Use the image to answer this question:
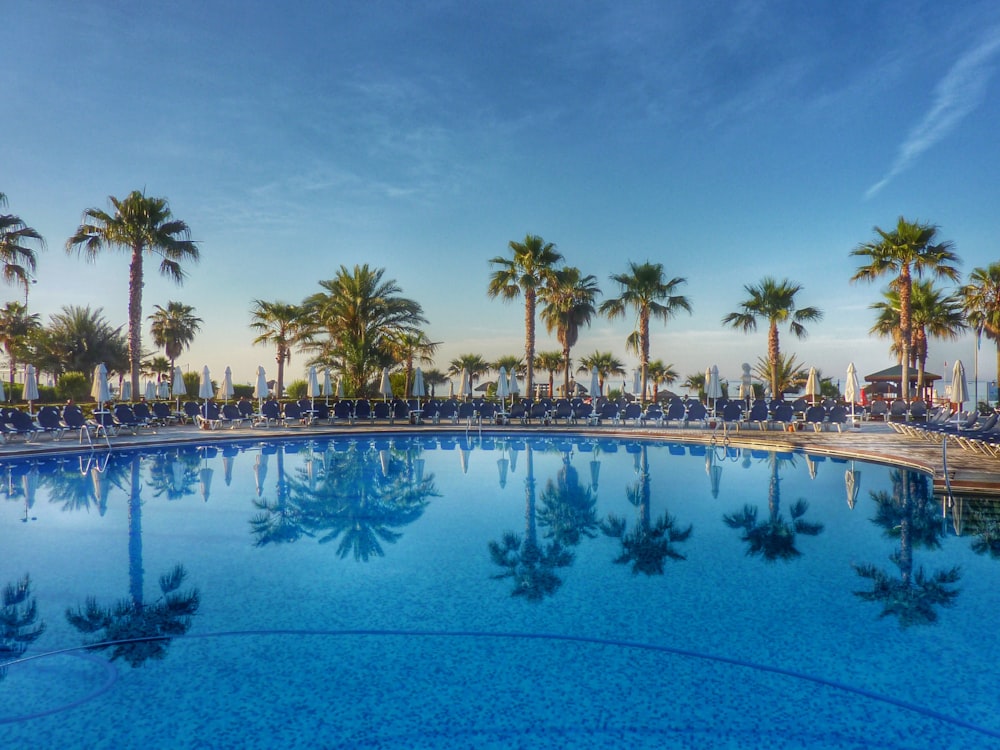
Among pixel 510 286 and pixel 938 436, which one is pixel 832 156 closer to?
pixel 938 436

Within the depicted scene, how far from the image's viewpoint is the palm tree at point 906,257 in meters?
21.2

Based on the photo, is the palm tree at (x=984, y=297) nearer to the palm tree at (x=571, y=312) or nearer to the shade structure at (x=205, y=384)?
the palm tree at (x=571, y=312)

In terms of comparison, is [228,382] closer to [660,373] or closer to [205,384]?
[205,384]

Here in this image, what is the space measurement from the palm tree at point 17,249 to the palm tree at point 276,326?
36.4ft

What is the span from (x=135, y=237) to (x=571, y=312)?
60.8 feet

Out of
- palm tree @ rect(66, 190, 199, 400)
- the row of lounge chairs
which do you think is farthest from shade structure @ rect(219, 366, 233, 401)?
the row of lounge chairs

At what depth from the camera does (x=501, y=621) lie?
175 inches

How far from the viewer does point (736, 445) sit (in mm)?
15625

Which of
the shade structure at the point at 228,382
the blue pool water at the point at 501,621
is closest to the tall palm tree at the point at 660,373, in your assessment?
the shade structure at the point at 228,382

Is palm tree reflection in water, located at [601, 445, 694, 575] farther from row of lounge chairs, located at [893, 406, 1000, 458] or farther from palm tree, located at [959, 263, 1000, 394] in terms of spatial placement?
palm tree, located at [959, 263, 1000, 394]

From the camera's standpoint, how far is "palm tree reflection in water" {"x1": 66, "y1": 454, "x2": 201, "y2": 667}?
3.96m

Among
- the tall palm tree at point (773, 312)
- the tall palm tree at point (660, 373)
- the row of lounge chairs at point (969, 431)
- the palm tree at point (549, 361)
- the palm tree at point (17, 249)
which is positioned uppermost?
the palm tree at point (17, 249)

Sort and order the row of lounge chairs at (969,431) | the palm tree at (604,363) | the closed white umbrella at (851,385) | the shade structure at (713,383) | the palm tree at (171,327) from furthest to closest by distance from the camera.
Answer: the palm tree at (171,327) → the palm tree at (604,363) → the shade structure at (713,383) → the closed white umbrella at (851,385) → the row of lounge chairs at (969,431)

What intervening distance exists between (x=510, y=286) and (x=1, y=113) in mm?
16888
